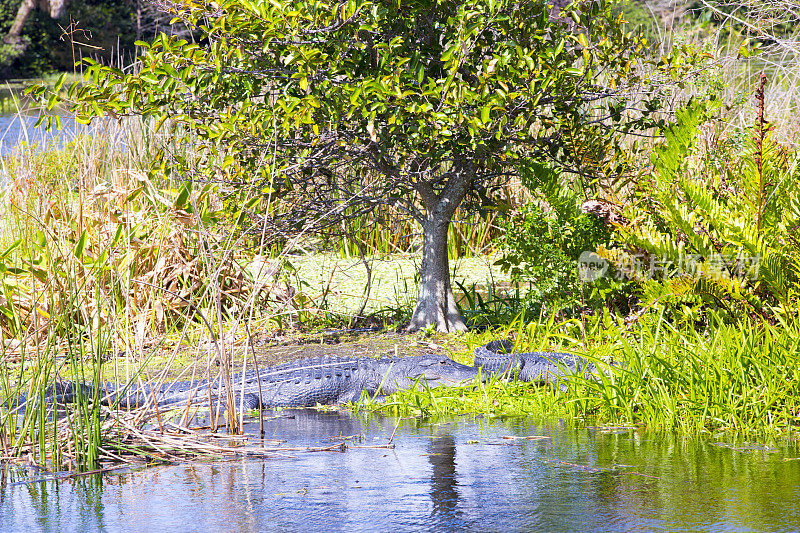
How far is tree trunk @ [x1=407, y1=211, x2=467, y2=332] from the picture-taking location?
5238 mm

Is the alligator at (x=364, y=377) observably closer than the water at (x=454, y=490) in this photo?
No

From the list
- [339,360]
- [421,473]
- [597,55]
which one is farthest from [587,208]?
[421,473]

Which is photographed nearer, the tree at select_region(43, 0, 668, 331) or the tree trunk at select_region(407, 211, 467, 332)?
the tree at select_region(43, 0, 668, 331)

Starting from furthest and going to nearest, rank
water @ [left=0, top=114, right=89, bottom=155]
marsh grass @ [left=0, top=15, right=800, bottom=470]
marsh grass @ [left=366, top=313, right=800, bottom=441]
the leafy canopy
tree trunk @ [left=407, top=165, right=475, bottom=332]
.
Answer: water @ [left=0, top=114, right=89, bottom=155] < tree trunk @ [left=407, top=165, right=475, bottom=332] < the leafy canopy < marsh grass @ [left=366, top=313, right=800, bottom=441] < marsh grass @ [left=0, top=15, right=800, bottom=470]

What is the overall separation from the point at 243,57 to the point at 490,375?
213cm

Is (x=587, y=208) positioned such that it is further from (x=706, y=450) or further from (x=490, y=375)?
(x=706, y=450)

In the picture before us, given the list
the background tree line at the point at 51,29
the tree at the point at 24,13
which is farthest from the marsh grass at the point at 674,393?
the tree at the point at 24,13

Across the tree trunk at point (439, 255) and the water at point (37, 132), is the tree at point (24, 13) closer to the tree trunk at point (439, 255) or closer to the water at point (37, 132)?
the water at point (37, 132)

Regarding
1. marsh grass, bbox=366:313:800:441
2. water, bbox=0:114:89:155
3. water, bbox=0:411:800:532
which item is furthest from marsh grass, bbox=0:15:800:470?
water, bbox=0:114:89:155

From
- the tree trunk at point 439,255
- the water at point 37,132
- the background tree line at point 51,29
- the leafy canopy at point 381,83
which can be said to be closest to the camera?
the leafy canopy at point 381,83

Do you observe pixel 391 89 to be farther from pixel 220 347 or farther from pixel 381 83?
pixel 220 347

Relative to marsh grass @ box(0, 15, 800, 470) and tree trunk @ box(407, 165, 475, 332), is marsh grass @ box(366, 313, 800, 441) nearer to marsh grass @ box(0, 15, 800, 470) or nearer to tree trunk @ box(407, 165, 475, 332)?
marsh grass @ box(0, 15, 800, 470)

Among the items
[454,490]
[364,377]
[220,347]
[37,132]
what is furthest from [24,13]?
[454,490]

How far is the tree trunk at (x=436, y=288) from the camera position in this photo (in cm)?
524
